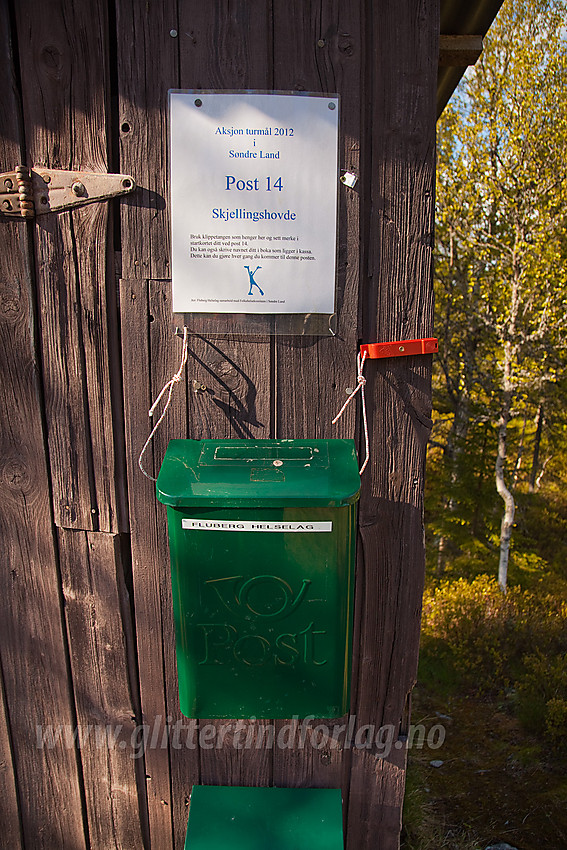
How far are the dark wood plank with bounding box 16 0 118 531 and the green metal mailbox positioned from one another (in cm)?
37

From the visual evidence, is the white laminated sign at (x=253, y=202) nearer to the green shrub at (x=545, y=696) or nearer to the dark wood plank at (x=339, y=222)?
the dark wood plank at (x=339, y=222)

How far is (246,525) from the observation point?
1.46m

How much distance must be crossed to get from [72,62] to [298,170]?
0.73 metres

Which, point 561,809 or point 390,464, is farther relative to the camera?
point 561,809

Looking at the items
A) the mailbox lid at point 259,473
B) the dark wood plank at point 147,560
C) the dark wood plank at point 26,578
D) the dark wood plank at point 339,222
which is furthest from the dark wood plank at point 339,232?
the dark wood plank at point 26,578

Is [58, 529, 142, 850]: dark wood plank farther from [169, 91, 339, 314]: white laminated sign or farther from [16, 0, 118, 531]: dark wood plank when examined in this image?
[169, 91, 339, 314]: white laminated sign

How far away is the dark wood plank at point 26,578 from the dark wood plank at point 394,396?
1.04m

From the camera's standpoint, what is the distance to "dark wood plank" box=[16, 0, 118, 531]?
5.29 feet

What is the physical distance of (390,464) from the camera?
1.79m

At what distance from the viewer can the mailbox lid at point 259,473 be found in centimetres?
142

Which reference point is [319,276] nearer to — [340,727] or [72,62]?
[72,62]

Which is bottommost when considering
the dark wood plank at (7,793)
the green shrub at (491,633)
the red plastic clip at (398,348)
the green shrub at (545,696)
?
the green shrub at (491,633)

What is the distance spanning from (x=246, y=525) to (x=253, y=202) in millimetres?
939

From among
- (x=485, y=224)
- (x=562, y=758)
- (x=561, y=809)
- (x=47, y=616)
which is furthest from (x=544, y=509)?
(x=47, y=616)
